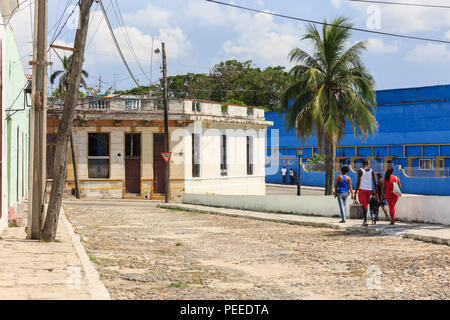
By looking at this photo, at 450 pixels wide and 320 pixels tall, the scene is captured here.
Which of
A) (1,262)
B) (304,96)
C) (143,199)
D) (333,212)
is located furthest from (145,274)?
(143,199)

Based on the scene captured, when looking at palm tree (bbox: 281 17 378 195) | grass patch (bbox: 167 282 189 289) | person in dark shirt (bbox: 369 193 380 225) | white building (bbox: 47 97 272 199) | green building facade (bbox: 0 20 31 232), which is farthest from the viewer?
white building (bbox: 47 97 272 199)

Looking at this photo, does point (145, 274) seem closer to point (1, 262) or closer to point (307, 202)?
point (1, 262)

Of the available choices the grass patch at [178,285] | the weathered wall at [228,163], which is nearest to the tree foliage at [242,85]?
the weathered wall at [228,163]

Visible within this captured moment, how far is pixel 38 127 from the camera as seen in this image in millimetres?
12875

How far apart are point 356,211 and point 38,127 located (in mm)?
8582

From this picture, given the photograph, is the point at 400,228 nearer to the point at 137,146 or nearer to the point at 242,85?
the point at 137,146

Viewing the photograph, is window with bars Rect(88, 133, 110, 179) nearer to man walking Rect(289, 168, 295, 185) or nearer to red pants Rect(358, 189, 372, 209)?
man walking Rect(289, 168, 295, 185)

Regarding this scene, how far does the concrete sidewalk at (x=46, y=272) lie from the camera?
7098 millimetres

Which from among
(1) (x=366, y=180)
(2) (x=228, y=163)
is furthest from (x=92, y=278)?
(2) (x=228, y=163)

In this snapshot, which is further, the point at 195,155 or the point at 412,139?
the point at 412,139

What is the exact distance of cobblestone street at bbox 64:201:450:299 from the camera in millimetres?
7840

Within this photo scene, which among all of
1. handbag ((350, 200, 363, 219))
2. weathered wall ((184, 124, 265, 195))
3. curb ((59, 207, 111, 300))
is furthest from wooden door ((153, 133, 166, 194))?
curb ((59, 207, 111, 300))

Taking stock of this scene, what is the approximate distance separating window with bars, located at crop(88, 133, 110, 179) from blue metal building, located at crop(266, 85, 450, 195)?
1520 centimetres
